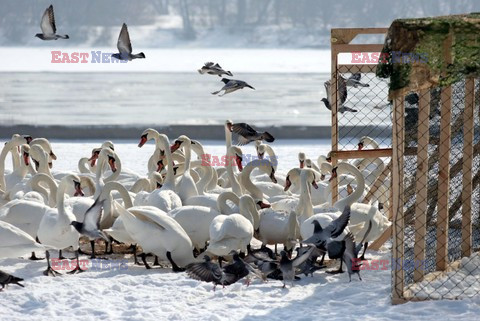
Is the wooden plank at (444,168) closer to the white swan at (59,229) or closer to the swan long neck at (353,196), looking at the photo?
the swan long neck at (353,196)

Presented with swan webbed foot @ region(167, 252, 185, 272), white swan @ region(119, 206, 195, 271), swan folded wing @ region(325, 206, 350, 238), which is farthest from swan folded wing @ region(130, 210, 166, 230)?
swan folded wing @ region(325, 206, 350, 238)

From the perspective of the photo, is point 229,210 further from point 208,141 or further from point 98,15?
point 98,15

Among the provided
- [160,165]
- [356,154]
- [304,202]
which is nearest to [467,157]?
[356,154]

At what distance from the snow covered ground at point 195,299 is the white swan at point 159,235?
0.14 metres

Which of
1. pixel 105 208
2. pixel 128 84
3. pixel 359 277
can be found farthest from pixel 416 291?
pixel 128 84

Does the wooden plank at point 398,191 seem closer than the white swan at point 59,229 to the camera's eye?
Yes

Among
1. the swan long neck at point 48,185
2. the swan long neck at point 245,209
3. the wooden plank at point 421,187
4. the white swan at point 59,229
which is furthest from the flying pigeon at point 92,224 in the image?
the wooden plank at point 421,187

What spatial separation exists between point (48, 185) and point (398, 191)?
12.5 feet

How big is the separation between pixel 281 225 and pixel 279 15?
Answer: 70.5m

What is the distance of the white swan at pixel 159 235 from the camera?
6.98 metres

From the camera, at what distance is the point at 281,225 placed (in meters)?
7.56

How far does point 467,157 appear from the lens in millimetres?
6371

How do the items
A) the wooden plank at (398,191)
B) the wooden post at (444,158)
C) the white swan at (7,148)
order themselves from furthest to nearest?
the white swan at (7,148)
the wooden post at (444,158)
the wooden plank at (398,191)

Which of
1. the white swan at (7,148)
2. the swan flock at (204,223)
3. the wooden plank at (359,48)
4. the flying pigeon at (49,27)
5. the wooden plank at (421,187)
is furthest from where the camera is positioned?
the white swan at (7,148)
